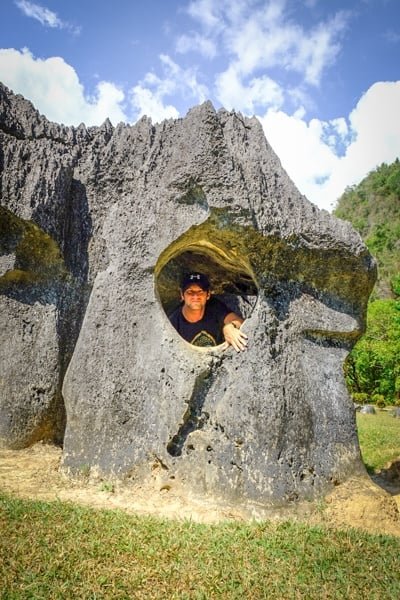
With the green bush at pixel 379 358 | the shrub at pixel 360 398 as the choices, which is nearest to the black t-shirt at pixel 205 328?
the green bush at pixel 379 358

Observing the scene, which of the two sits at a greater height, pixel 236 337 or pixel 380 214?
pixel 380 214

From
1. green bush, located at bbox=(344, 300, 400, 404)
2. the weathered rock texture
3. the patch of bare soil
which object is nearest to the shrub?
green bush, located at bbox=(344, 300, 400, 404)

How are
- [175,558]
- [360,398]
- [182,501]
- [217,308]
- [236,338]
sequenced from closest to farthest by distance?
[175,558]
[182,501]
[236,338]
[217,308]
[360,398]

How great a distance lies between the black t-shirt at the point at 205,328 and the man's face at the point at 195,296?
0.75 feet

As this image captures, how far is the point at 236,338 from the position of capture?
508cm

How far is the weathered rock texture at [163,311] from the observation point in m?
4.77

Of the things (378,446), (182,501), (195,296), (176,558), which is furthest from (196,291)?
(378,446)

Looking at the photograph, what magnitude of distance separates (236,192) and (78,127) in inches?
103

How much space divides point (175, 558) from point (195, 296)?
137 inches

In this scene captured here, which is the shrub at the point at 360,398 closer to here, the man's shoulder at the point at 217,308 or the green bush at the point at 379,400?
the green bush at the point at 379,400

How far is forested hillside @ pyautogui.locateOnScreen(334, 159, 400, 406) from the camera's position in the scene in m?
24.6

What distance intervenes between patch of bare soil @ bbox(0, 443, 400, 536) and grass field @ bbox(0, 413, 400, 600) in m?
0.34

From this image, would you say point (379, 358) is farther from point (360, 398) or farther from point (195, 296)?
point (195, 296)

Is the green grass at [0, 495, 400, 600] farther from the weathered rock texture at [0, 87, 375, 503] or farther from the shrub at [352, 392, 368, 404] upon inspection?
the shrub at [352, 392, 368, 404]
